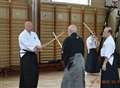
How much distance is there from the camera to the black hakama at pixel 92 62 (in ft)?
48.5

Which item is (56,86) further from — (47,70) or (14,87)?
(47,70)

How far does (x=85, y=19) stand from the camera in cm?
1786

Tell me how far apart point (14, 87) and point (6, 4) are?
4.09m

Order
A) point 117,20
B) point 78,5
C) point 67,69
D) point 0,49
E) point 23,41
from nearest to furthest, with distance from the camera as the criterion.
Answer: point 67,69 < point 23,41 < point 0,49 < point 78,5 < point 117,20

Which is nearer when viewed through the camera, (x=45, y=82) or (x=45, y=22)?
(x=45, y=82)

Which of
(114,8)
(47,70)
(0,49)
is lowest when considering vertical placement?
(47,70)

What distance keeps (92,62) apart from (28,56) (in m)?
6.54

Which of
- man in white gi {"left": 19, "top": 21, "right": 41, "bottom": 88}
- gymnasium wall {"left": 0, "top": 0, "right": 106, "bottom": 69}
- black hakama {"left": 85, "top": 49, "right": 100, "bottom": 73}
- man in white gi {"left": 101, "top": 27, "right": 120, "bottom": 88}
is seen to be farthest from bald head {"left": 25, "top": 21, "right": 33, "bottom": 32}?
black hakama {"left": 85, "top": 49, "right": 100, "bottom": 73}

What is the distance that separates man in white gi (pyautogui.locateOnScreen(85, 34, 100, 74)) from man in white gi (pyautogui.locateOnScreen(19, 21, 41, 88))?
19.8 feet

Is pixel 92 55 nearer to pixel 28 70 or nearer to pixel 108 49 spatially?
pixel 28 70

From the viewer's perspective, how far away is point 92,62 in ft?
49.0

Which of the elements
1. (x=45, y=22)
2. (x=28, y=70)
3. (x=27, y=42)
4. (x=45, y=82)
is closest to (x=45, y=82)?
(x=45, y=82)

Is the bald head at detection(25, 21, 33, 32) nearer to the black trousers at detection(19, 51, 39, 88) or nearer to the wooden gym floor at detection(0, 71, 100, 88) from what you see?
the black trousers at detection(19, 51, 39, 88)

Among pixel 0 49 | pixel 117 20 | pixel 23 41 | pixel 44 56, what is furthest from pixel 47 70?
pixel 23 41
